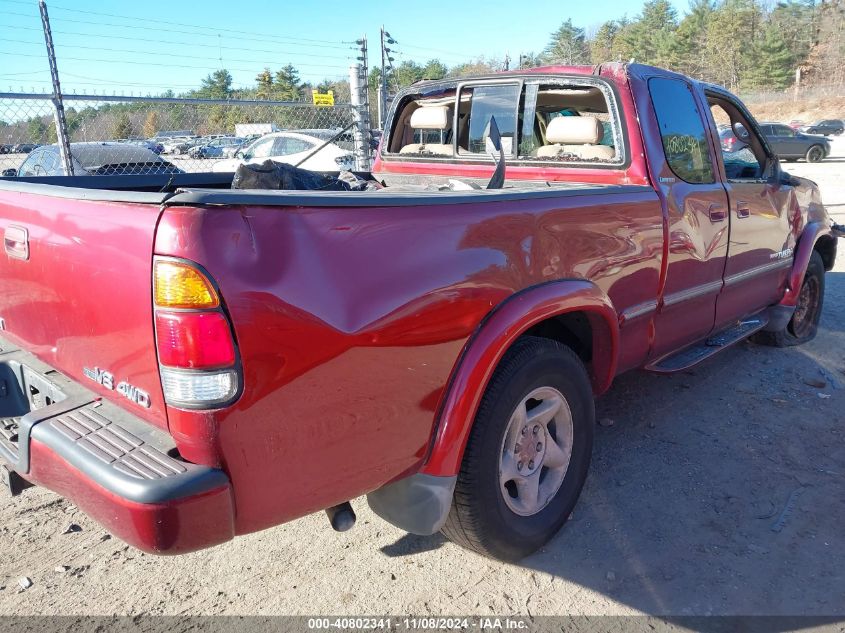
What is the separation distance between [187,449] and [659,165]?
8.72ft

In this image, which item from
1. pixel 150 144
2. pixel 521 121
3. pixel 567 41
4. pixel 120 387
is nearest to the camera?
pixel 120 387

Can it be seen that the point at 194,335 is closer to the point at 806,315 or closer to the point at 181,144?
the point at 806,315

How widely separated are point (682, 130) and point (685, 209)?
55cm

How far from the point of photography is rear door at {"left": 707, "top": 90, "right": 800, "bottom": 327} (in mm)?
3928

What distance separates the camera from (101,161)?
27.9 feet

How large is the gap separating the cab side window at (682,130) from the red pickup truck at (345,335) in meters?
0.03

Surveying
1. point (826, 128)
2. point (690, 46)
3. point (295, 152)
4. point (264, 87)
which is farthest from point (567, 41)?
point (295, 152)

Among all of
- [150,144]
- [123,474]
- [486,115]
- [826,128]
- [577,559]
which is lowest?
[577,559]

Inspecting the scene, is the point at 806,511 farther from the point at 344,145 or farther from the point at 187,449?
the point at 344,145

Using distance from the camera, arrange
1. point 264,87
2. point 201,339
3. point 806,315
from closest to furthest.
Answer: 1. point 201,339
2. point 806,315
3. point 264,87

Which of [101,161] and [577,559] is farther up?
[101,161]

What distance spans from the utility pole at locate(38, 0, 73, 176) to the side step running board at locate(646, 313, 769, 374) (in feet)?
18.0

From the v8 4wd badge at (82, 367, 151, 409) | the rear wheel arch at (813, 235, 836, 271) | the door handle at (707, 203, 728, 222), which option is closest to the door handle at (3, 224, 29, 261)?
the v8 4wd badge at (82, 367, 151, 409)

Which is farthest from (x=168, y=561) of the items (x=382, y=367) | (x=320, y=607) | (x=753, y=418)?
(x=753, y=418)
